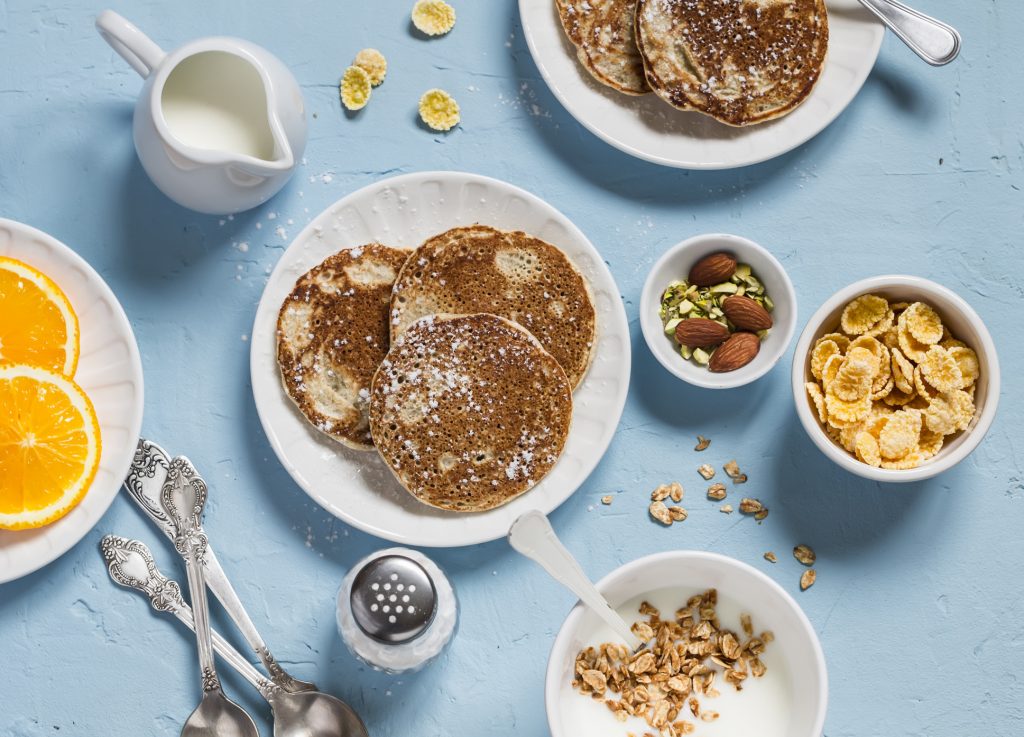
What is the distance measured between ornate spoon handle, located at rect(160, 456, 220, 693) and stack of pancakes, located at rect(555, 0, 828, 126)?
38.3 inches

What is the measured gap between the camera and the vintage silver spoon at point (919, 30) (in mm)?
1619

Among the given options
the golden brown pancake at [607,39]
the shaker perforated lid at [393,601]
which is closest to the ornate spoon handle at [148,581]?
the shaker perforated lid at [393,601]

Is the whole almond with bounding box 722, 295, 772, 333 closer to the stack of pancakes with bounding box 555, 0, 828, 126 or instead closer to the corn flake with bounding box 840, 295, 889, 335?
the corn flake with bounding box 840, 295, 889, 335

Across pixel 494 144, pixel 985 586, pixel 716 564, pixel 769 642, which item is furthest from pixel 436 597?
pixel 985 586

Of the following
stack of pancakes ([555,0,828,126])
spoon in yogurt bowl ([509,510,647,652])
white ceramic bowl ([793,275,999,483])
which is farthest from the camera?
stack of pancakes ([555,0,828,126])

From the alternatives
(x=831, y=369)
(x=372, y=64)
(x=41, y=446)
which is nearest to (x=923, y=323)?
(x=831, y=369)

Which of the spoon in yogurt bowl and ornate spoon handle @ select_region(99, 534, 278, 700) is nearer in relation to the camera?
the spoon in yogurt bowl

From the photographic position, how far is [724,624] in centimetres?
157

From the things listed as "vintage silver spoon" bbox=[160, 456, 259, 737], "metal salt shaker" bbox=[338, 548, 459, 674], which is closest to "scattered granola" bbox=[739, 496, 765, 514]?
"metal salt shaker" bbox=[338, 548, 459, 674]

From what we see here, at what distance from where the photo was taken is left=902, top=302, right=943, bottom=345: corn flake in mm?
1523

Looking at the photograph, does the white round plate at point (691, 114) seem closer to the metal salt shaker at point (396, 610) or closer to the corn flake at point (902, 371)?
the corn flake at point (902, 371)

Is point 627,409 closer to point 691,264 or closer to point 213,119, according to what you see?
point 691,264

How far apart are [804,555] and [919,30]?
92 centimetres

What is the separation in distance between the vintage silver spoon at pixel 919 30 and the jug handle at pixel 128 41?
1160 mm
